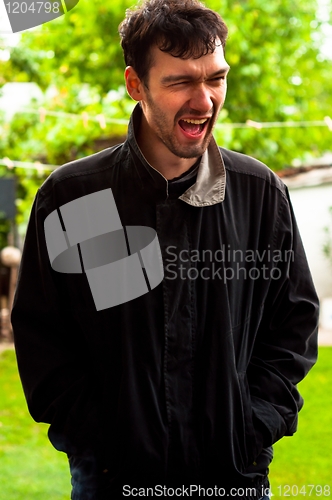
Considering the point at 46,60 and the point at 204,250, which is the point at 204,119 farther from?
the point at 46,60

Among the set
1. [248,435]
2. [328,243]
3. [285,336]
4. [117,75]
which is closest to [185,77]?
[285,336]

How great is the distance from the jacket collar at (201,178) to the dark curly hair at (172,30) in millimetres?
155

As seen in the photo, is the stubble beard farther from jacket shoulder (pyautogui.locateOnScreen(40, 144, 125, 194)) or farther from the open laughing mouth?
jacket shoulder (pyautogui.locateOnScreen(40, 144, 125, 194))

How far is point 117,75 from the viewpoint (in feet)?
16.3

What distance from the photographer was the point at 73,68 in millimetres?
5191

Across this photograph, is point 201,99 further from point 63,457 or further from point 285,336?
point 63,457

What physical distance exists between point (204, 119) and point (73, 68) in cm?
415

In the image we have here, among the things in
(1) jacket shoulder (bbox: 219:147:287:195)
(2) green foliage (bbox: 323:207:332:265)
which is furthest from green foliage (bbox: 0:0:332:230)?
(1) jacket shoulder (bbox: 219:147:287:195)

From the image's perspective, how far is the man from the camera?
1.28 metres

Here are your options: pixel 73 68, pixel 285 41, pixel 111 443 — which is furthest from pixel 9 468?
pixel 285 41

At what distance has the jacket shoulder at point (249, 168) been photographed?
1.42 meters

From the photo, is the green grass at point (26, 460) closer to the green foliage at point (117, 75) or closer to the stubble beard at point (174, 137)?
the green foliage at point (117, 75)

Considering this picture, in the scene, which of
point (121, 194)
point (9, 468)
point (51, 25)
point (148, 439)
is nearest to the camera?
point (148, 439)

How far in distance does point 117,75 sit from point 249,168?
3.76 m
